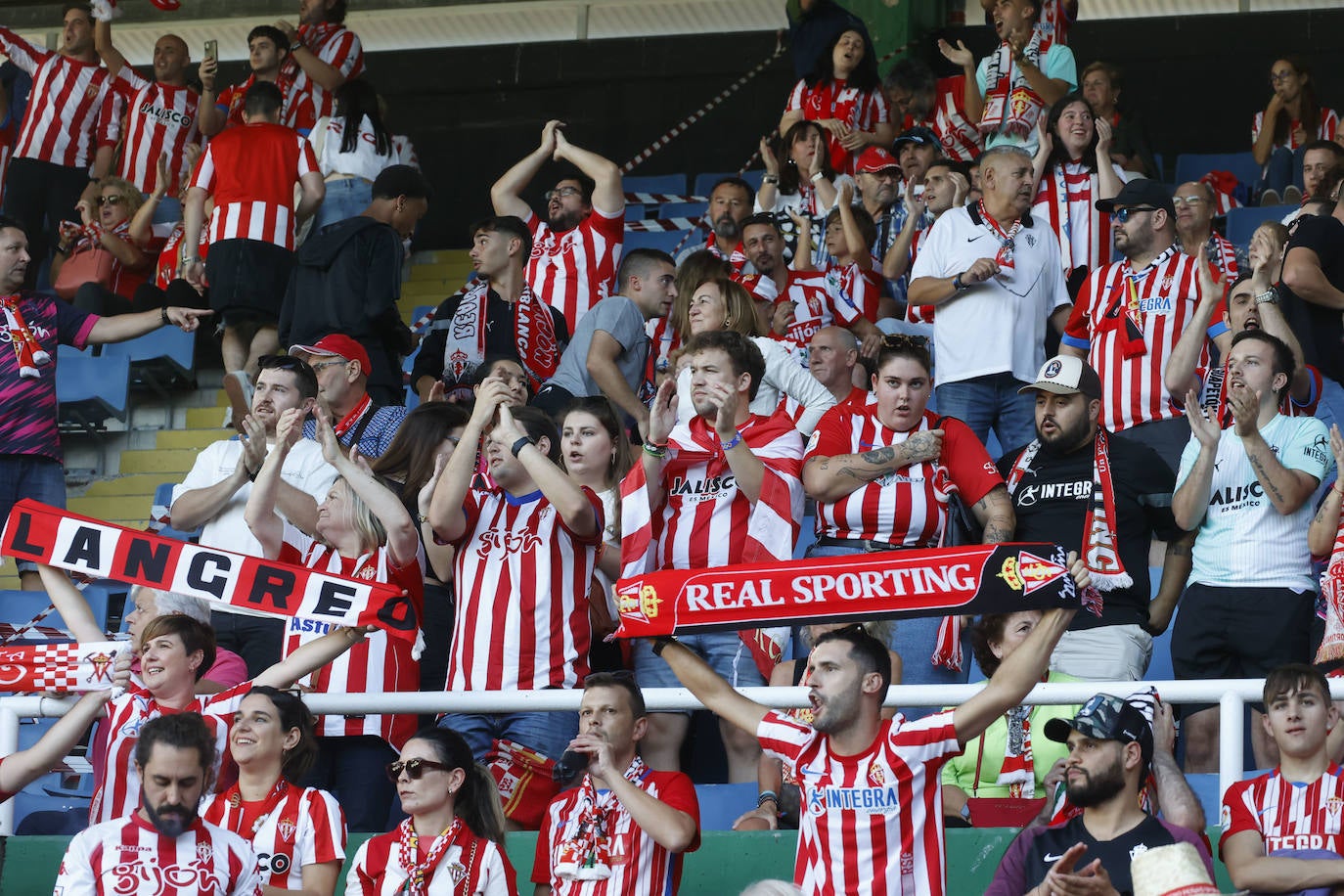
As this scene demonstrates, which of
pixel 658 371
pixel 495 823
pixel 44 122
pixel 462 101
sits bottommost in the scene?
pixel 495 823

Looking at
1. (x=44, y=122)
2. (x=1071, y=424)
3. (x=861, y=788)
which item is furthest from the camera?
(x=44, y=122)

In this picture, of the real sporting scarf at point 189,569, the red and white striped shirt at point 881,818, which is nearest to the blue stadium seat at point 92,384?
the real sporting scarf at point 189,569

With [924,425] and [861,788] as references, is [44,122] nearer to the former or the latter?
[924,425]

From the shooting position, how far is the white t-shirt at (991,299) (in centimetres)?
811

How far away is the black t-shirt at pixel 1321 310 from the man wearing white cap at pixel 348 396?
367cm

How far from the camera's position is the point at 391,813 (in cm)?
610

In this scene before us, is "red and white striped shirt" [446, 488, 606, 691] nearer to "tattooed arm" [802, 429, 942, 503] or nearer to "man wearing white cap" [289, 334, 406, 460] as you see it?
"tattooed arm" [802, 429, 942, 503]

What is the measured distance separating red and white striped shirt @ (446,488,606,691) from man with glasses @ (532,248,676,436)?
1715 millimetres

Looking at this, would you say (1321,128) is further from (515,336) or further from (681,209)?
(515,336)

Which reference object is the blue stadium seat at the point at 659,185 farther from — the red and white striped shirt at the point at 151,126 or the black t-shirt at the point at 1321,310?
the black t-shirt at the point at 1321,310

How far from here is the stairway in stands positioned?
33.1ft

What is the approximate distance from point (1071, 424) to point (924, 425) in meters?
0.51

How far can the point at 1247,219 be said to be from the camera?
1102 centimetres

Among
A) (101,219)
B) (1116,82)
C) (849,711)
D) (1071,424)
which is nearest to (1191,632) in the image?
(1071,424)
